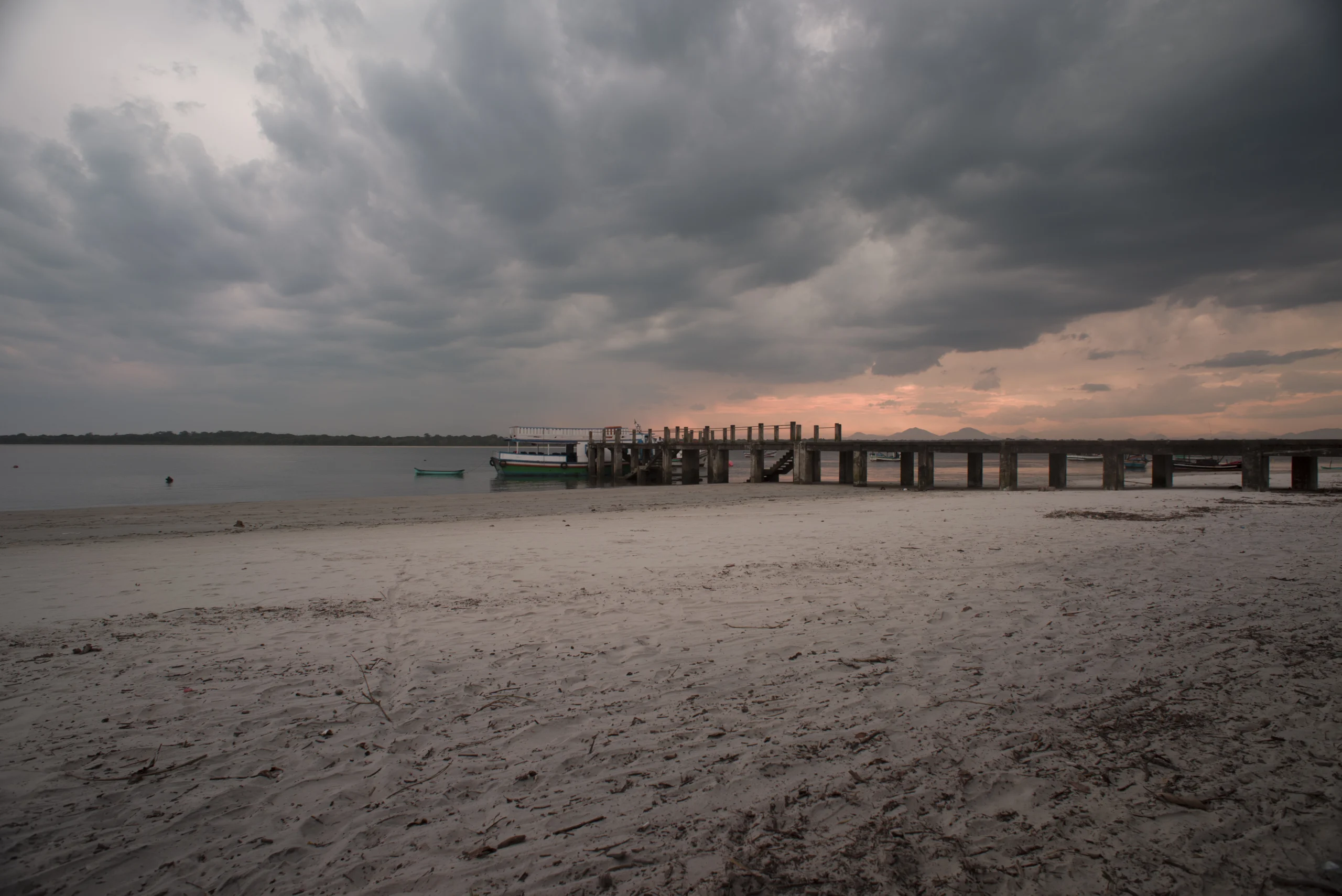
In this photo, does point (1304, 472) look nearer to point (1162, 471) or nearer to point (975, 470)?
point (1162, 471)

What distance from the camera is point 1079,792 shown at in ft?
9.72

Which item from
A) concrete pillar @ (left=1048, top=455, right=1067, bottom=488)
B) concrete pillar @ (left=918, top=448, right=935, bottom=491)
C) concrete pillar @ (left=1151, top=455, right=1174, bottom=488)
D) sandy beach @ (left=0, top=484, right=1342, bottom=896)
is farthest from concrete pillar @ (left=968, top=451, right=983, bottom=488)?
sandy beach @ (left=0, top=484, right=1342, bottom=896)

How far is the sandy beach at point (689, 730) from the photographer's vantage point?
2629 mm

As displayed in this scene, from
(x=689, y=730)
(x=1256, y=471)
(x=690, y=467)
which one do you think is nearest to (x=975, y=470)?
(x=1256, y=471)

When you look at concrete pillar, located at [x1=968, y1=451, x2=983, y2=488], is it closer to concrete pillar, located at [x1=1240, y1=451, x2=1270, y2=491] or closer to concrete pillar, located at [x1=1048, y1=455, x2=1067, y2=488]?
concrete pillar, located at [x1=1048, y1=455, x2=1067, y2=488]

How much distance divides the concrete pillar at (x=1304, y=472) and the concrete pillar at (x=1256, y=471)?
674 millimetres

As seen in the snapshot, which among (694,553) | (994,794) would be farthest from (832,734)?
(694,553)

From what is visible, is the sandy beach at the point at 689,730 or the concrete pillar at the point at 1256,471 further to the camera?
the concrete pillar at the point at 1256,471

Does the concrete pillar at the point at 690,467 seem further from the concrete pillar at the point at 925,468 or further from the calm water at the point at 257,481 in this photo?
the concrete pillar at the point at 925,468

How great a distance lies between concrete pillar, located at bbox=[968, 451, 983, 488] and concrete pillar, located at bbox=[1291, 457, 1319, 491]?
10202 millimetres

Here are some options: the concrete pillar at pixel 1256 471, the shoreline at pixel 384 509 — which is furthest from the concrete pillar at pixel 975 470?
the concrete pillar at pixel 1256 471

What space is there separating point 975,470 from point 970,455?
2.52 feet

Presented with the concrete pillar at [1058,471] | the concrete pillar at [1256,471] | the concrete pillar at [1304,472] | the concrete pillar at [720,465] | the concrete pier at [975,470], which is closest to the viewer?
the concrete pillar at [1304,472]

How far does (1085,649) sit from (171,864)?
5.69 metres
